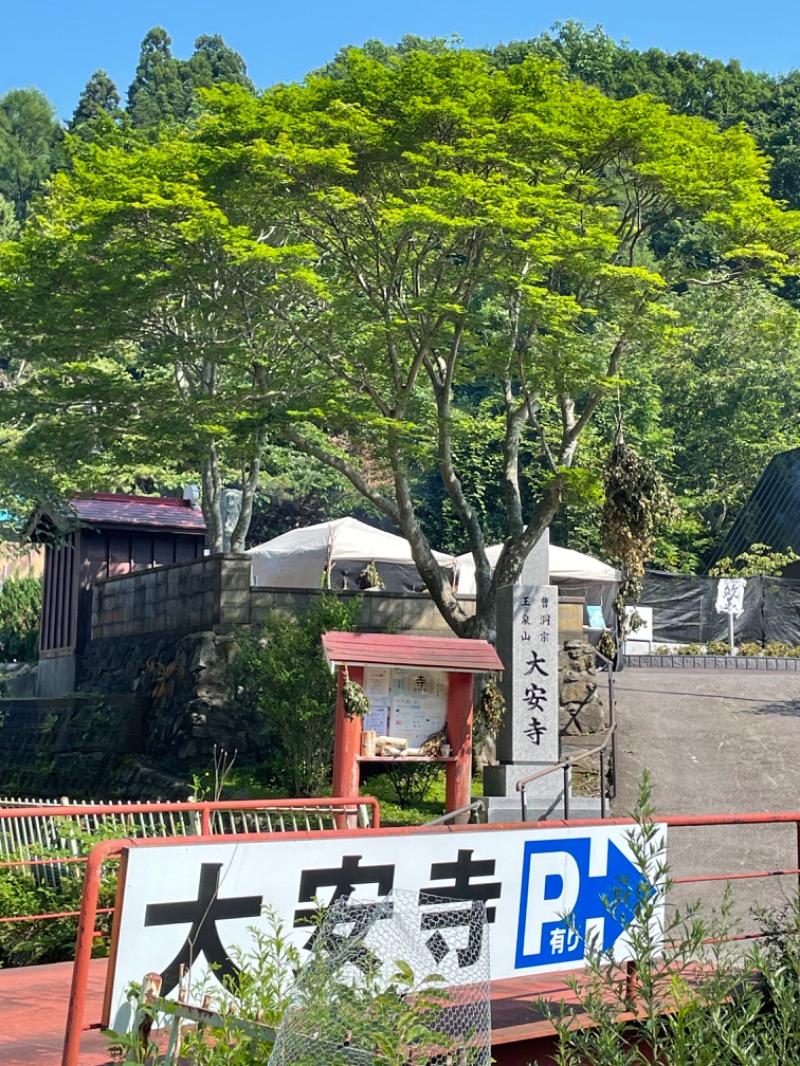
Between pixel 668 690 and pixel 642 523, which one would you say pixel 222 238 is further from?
pixel 668 690

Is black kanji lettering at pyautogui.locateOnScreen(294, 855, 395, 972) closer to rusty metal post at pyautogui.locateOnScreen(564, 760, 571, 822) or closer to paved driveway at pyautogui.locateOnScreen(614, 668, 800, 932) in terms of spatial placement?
paved driveway at pyautogui.locateOnScreen(614, 668, 800, 932)

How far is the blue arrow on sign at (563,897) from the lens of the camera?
6555 millimetres

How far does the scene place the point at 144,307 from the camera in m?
22.7

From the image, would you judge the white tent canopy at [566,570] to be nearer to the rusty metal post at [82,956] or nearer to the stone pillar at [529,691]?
the stone pillar at [529,691]

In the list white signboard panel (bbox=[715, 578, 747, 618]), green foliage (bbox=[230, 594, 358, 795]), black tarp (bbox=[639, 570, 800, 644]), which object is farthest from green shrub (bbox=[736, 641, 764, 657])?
green foliage (bbox=[230, 594, 358, 795])

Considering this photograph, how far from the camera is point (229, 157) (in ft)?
63.6

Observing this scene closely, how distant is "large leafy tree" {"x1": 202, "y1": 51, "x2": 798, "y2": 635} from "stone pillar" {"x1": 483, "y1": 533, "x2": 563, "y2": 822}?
10.2 ft

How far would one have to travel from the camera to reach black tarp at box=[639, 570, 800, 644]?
34.3 meters

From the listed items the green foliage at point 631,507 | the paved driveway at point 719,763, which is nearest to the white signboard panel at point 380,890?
the paved driveway at point 719,763

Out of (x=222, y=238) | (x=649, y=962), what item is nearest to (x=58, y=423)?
(x=222, y=238)

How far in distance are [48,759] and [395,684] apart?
11.3 meters

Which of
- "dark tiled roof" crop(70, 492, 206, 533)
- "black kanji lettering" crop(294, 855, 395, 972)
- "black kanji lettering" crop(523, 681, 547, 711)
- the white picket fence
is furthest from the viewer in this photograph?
"dark tiled roof" crop(70, 492, 206, 533)

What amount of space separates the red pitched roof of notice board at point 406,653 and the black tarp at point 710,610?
1967cm

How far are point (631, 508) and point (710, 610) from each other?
18.2 metres
